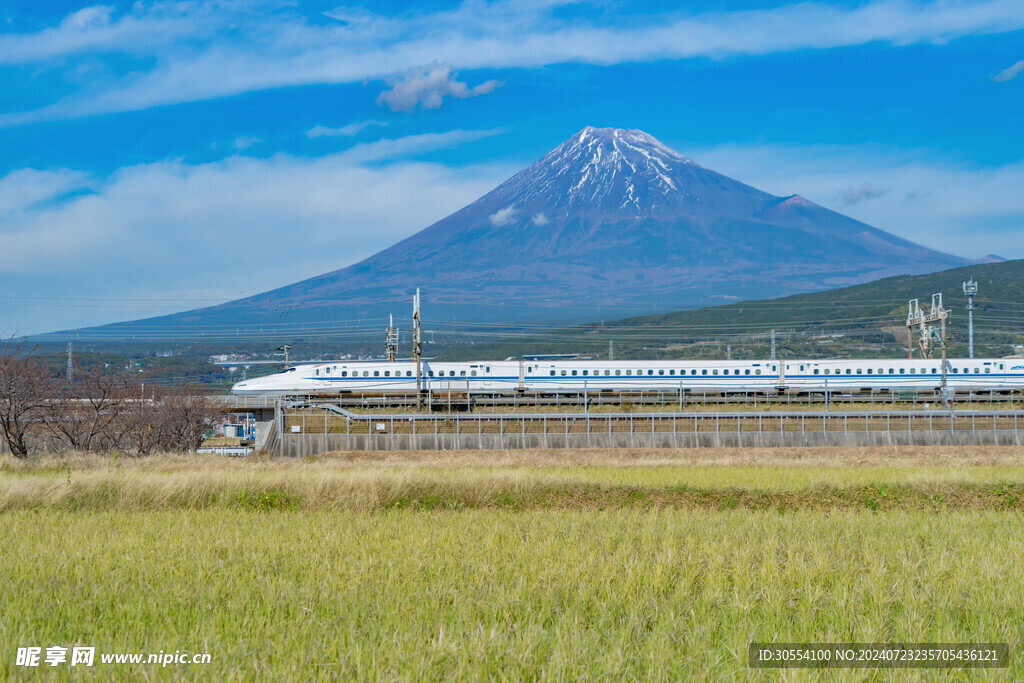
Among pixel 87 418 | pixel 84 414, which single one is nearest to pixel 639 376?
pixel 84 414

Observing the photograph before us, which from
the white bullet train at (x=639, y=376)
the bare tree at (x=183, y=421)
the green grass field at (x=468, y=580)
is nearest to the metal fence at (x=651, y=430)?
the bare tree at (x=183, y=421)

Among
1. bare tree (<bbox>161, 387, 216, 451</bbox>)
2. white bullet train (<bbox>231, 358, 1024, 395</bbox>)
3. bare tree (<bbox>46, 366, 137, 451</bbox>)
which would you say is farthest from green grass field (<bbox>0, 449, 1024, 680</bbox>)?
white bullet train (<bbox>231, 358, 1024, 395</bbox>)

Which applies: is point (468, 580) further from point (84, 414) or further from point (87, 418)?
point (84, 414)

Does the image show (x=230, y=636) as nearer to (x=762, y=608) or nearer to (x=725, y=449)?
(x=762, y=608)

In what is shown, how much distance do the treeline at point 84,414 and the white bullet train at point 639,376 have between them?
15799 millimetres

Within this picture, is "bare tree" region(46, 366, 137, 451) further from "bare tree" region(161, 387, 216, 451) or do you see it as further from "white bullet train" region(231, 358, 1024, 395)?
"white bullet train" region(231, 358, 1024, 395)

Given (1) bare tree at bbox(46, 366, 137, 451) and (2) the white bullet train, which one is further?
(2) the white bullet train

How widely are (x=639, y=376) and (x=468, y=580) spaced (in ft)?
200

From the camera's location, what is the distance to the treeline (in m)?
35.7

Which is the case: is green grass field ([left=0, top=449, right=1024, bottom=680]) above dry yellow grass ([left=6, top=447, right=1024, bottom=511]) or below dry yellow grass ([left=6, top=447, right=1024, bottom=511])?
above

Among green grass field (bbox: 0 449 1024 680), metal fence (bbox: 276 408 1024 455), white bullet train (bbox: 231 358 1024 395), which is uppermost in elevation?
green grass field (bbox: 0 449 1024 680)

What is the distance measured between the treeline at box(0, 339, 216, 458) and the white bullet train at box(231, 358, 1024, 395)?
15799 millimetres

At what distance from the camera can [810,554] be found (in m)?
11.6

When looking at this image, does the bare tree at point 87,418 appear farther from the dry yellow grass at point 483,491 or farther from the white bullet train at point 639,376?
the white bullet train at point 639,376
